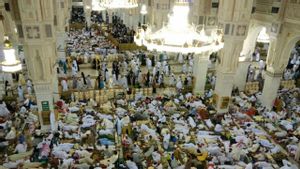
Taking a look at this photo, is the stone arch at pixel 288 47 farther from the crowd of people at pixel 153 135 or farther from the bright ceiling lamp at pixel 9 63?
the bright ceiling lamp at pixel 9 63

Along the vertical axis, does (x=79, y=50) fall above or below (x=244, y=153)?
above

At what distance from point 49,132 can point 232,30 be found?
807 cm

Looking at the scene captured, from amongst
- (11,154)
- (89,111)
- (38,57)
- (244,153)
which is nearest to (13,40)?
(38,57)

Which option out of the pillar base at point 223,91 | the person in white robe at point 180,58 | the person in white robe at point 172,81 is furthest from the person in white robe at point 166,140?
the person in white robe at point 180,58

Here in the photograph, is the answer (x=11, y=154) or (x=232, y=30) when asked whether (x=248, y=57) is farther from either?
(x=11, y=154)

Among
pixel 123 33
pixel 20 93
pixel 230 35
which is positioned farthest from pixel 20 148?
pixel 123 33

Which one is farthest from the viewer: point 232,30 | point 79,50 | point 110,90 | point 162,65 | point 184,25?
point 79,50

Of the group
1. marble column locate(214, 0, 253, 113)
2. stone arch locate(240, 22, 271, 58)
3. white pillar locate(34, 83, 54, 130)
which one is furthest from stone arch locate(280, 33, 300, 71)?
white pillar locate(34, 83, 54, 130)

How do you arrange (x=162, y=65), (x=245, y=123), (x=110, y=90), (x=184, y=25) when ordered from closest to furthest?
1. (x=184, y=25)
2. (x=245, y=123)
3. (x=110, y=90)
4. (x=162, y=65)

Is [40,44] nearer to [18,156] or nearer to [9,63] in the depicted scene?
[9,63]

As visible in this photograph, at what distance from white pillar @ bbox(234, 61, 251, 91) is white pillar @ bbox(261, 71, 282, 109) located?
1.44m

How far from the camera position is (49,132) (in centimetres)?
1051

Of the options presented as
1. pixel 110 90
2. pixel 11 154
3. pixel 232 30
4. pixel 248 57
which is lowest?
pixel 11 154

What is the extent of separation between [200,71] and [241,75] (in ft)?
8.31
